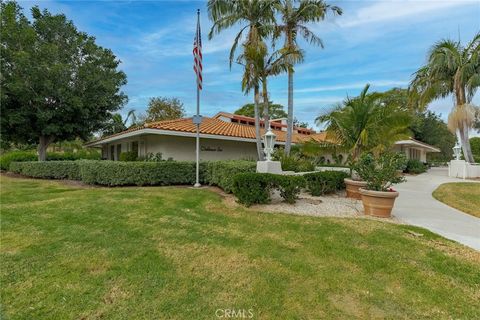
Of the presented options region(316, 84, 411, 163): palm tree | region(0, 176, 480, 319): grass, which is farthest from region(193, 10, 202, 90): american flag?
region(0, 176, 480, 319): grass

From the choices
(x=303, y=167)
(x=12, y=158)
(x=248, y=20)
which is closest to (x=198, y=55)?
(x=248, y=20)

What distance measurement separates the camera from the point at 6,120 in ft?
51.9

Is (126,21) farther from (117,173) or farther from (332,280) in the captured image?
(332,280)

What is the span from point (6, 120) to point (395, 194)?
20745 millimetres

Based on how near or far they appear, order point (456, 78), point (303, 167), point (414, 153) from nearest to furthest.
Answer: point (303, 167), point (456, 78), point (414, 153)

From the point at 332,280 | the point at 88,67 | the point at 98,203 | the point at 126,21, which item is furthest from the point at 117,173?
the point at 88,67

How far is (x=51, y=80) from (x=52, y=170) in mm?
5682

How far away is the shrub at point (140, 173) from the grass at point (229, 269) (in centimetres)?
491

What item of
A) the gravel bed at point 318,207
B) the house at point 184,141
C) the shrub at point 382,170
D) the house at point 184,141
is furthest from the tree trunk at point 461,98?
the shrub at point 382,170

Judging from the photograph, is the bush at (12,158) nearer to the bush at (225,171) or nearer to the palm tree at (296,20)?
the bush at (225,171)

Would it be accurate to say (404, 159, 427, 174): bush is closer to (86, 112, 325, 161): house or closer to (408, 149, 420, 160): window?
(408, 149, 420, 160): window

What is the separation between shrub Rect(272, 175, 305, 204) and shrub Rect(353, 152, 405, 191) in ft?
5.33

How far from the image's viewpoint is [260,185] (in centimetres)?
695

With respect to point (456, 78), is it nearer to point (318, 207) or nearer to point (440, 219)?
point (440, 219)
